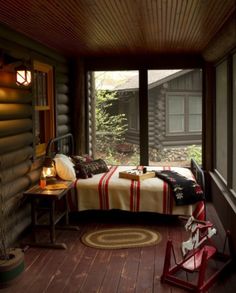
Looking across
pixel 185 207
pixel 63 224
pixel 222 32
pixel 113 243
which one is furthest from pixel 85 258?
pixel 222 32

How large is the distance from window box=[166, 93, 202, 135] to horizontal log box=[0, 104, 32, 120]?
3076 mm

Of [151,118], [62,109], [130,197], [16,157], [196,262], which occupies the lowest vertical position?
[196,262]

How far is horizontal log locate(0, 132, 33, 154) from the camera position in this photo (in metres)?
4.52

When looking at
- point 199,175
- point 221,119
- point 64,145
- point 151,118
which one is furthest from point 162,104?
point 199,175

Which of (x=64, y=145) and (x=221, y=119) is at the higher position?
(x=221, y=119)

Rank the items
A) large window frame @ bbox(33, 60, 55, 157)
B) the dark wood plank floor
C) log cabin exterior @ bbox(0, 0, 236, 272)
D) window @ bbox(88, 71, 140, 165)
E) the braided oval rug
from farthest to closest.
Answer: window @ bbox(88, 71, 140, 165) → large window frame @ bbox(33, 60, 55, 157) → the braided oval rug → log cabin exterior @ bbox(0, 0, 236, 272) → the dark wood plank floor

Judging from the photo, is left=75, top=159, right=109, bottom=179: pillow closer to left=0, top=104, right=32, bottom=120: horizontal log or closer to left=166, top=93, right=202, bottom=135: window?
left=0, top=104, right=32, bottom=120: horizontal log

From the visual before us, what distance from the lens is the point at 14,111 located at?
15.9 feet

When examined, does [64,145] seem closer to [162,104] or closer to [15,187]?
[162,104]

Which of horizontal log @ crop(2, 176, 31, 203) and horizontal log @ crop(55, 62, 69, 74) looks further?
horizontal log @ crop(55, 62, 69, 74)

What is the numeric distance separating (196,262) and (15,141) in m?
→ 2.52

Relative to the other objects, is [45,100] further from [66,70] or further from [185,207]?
[185,207]

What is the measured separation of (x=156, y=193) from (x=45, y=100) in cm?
225

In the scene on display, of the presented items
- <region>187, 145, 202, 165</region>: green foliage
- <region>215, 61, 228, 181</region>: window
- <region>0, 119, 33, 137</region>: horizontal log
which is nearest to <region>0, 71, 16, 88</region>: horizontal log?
<region>0, 119, 33, 137</region>: horizontal log
